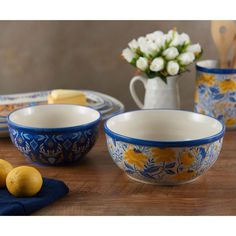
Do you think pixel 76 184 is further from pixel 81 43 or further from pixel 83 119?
pixel 81 43

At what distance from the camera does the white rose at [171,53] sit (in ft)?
4.42

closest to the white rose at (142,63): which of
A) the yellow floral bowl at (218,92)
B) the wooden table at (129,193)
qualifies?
the yellow floral bowl at (218,92)

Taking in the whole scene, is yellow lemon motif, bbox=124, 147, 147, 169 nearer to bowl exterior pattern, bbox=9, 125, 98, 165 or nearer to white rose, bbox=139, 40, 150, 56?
bowl exterior pattern, bbox=9, 125, 98, 165

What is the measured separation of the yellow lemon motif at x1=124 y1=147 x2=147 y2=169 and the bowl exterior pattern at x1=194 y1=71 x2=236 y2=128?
1.44 ft

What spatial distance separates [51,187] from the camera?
0.99m

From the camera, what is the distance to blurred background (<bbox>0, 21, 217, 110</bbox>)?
164 cm

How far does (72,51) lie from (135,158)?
2.38 ft

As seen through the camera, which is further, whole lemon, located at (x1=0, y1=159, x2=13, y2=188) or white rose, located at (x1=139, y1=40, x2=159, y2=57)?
white rose, located at (x1=139, y1=40, x2=159, y2=57)

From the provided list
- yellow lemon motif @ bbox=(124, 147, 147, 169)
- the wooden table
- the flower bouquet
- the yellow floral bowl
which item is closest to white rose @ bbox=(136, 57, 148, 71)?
the flower bouquet

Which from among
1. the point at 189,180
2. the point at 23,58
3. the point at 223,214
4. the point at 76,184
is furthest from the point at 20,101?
the point at 223,214

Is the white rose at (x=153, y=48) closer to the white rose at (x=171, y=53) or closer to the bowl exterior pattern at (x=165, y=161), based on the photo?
the white rose at (x=171, y=53)

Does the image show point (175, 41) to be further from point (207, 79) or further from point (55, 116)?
point (55, 116)

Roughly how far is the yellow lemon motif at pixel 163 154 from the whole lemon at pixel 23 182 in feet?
0.65

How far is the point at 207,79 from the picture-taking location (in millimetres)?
1382
